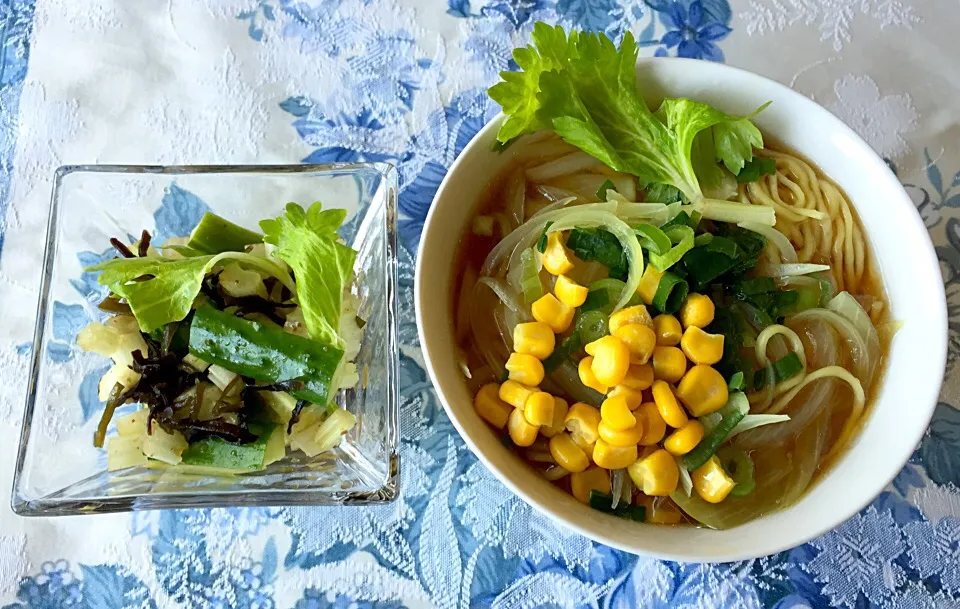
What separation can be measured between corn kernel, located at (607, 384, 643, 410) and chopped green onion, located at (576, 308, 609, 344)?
0.12 meters

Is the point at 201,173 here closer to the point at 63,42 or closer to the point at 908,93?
the point at 63,42

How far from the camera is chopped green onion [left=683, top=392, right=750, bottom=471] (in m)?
1.41

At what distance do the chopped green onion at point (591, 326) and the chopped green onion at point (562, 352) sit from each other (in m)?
0.01

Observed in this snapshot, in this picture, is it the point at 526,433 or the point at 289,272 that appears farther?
the point at 289,272

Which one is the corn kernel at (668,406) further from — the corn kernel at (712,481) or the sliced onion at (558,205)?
the sliced onion at (558,205)

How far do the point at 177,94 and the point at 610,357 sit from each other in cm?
127

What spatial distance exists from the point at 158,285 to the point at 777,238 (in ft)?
4.06

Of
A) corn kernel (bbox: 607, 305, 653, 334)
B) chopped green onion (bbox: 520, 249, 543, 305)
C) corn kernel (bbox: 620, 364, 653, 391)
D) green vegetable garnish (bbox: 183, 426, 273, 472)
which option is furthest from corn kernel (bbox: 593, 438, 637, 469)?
green vegetable garnish (bbox: 183, 426, 273, 472)

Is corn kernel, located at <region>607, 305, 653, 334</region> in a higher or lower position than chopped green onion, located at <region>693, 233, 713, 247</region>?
lower

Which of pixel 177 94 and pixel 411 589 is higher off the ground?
pixel 177 94

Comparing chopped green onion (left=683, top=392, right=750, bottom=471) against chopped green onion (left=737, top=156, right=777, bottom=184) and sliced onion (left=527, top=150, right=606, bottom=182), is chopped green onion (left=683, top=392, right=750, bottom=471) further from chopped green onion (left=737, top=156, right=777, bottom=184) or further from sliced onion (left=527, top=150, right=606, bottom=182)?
sliced onion (left=527, top=150, right=606, bottom=182)

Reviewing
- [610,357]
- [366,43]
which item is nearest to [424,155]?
[366,43]

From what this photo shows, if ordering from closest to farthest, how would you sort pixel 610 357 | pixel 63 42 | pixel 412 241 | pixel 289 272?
pixel 610 357
pixel 289 272
pixel 412 241
pixel 63 42

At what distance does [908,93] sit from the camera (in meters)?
1.83
